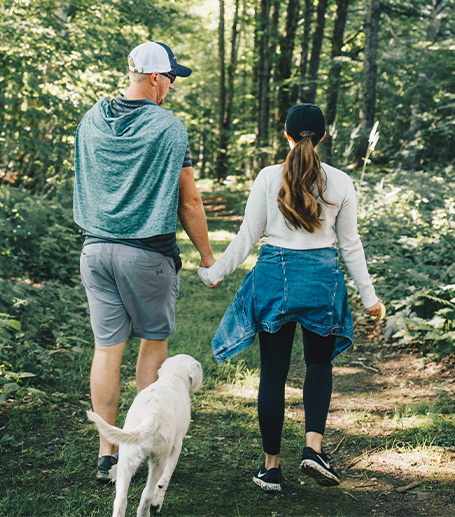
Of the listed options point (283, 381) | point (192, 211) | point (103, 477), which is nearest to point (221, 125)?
Answer: point (192, 211)

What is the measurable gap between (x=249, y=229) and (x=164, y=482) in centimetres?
145

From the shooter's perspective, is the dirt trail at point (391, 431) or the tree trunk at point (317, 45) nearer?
the dirt trail at point (391, 431)

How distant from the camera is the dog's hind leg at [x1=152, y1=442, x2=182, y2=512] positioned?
2812 mm

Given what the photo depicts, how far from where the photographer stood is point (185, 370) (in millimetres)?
3137

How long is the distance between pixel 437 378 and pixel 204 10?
3263 centimetres

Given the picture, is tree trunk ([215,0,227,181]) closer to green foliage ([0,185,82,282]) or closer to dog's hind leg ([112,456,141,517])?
green foliage ([0,185,82,282])

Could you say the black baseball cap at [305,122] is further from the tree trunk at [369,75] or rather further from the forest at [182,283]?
the tree trunk at [369,75]

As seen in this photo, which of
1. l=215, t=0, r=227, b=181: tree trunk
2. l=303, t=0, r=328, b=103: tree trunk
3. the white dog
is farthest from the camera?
l=215, t=0, r=227, b=181: tree trunk

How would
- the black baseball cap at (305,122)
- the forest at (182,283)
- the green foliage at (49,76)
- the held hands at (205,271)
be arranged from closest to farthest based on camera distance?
the black baseball cap at (305,122), the held hands at (205,271), the forest at (182,283), the green foliage at (49,76)

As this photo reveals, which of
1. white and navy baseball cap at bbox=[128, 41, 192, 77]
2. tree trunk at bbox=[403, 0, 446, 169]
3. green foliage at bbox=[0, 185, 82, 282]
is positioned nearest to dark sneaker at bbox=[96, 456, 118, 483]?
white and navy baseball cap at bbox=[128, 41, 192, 77]

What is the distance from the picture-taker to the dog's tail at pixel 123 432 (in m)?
2.30

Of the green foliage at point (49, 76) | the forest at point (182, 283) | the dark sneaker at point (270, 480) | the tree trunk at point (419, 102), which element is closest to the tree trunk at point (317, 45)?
the forest at point (182, 283)

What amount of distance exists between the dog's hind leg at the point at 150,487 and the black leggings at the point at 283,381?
0.68 metres

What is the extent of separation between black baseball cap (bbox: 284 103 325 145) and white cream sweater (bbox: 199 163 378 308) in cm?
19
